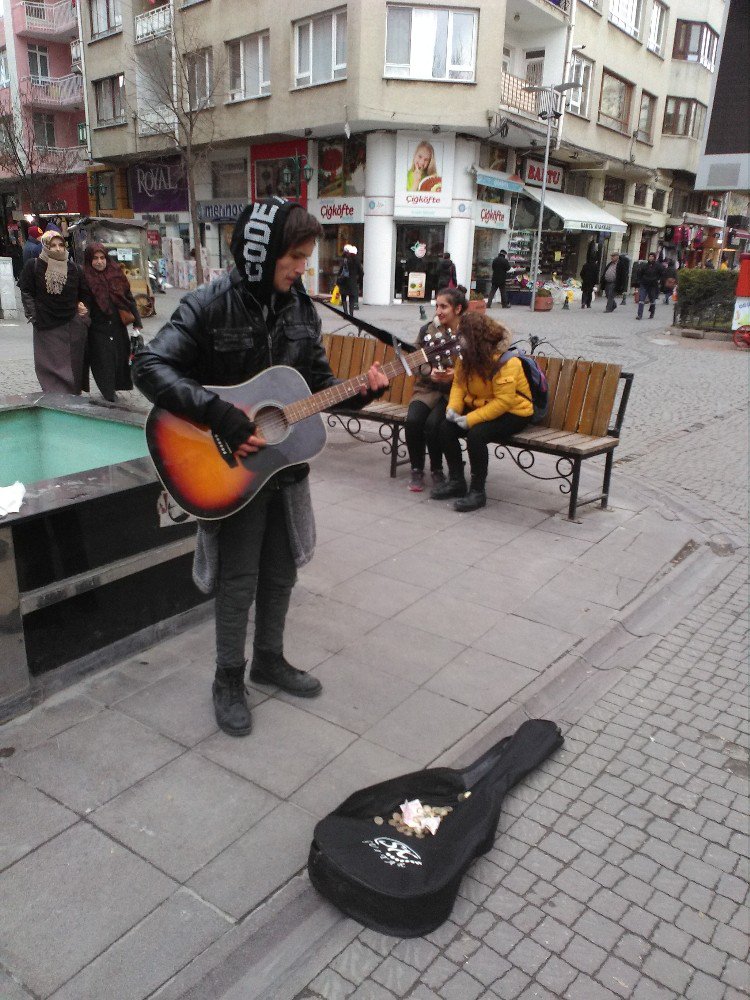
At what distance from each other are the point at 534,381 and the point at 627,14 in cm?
3234

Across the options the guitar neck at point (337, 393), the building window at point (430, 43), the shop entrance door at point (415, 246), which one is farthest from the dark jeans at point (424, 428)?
the building window at point (430, 43)

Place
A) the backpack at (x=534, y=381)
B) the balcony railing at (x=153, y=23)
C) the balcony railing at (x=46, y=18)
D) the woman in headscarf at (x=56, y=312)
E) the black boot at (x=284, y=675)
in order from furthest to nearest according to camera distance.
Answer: the balcony railing at (x=46, y=18) → the balcony railing at (x=153, y=23) → the woman in headscarf at (x=56, y=312) → the backpack at (x=534, y=381) → the black boot at (x=284, y=675)

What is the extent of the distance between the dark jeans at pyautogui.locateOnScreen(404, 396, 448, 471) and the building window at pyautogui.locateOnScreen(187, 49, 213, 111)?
2303 cm

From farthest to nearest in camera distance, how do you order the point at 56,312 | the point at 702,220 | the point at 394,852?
the point at 702,220 < the point at 56,312 < the point at 394,852

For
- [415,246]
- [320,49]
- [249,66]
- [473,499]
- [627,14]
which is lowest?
[473,499]

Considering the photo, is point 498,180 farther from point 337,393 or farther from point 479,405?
point 337,393

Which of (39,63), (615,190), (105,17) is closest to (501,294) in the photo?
(615,190)

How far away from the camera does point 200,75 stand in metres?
26.9

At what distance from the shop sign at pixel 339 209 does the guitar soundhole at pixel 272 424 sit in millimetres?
23155

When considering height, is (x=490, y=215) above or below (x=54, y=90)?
below

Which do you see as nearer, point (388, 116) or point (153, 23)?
point (388, 116)

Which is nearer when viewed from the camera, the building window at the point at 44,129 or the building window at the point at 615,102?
the building window at the point at 615,102

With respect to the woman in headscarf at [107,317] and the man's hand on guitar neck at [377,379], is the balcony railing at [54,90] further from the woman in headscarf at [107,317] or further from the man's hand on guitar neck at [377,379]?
the man's hand on guitar neck at [377,379]

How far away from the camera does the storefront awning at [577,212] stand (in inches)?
1097
